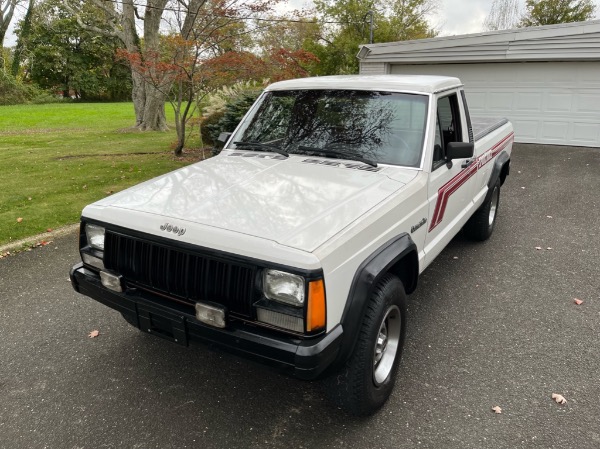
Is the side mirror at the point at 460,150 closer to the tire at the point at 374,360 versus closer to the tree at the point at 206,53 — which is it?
the tire at the point at 374,360

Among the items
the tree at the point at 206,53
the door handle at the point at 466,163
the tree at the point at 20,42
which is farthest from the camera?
the tree at the point at 20,42

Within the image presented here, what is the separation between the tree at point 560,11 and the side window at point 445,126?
28504 mm

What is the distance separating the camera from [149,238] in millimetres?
2482

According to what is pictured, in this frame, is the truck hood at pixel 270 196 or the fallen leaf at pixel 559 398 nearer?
the truck hood at pixel 270 196

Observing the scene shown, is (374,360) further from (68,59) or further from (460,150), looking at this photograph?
(68,59)

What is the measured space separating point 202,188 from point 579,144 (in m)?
12.4

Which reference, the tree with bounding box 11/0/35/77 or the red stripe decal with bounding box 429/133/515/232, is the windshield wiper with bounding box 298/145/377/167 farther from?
the tree with bounding box 11/0/35/77

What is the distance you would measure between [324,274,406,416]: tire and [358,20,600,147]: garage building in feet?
38.4

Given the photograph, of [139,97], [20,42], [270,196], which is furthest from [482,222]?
[20,42]

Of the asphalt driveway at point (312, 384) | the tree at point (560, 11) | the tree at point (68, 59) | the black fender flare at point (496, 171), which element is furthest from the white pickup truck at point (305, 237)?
the tree at point (68, 59)

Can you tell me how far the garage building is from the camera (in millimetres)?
11703

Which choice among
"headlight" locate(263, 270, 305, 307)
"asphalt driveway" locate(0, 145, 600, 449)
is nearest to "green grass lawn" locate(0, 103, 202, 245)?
"asphalt driveway" locate(0, 145, 600, 449)

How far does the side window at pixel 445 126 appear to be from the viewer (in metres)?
3.52

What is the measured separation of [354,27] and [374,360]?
25080 mm
